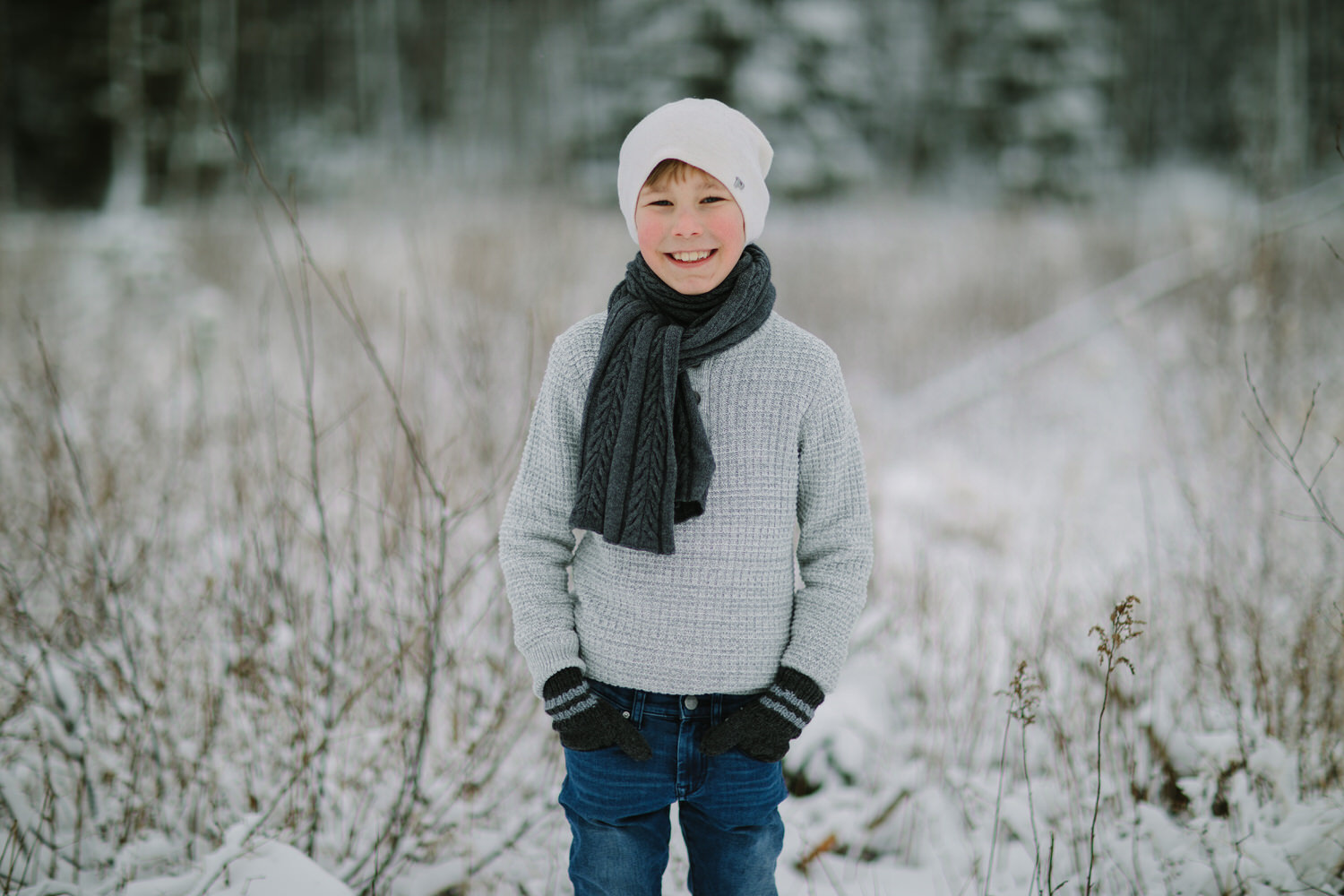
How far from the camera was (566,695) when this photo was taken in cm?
134

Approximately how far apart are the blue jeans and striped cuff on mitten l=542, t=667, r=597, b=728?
0.07 m

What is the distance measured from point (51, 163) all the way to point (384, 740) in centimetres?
1941

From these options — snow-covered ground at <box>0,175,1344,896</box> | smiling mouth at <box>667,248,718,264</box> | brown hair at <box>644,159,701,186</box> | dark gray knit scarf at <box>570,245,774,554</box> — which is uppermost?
brown hair at <box>644,159,701,186</box>

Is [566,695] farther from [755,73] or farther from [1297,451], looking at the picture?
[755,73]

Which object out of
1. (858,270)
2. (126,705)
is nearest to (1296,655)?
(126,705)

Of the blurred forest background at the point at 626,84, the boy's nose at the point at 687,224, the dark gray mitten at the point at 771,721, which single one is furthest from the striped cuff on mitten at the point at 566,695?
the blurred forest background at the point at 626,84

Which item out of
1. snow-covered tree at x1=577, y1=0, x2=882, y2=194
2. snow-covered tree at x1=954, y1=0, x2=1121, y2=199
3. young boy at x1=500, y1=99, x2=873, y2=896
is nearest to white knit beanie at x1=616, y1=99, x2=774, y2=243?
young boy at x1=500, y1=99, x2=873, y2=896

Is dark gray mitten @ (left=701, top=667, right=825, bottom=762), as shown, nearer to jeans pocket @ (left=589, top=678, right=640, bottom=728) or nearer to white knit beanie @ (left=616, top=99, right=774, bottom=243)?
jeans pocket @ (left=589, top=678, right=640, bottom=728)

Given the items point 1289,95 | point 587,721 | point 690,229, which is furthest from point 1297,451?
point 1289,95

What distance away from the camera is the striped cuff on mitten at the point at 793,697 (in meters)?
1.35

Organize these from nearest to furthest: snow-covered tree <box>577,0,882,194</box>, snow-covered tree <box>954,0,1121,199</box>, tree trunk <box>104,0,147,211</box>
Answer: tree trunk <box>104,0,147,211</box> → snow-covered tree <box>577,0,882,194</box> → snow-covered tree <box>954,0,1121,199</box>

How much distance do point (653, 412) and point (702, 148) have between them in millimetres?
432

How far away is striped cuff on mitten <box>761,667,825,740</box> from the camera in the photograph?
1346 mm

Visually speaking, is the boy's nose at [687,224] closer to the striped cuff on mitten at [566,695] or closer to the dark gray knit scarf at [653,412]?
the dark gray knit scarf at [653,412]
